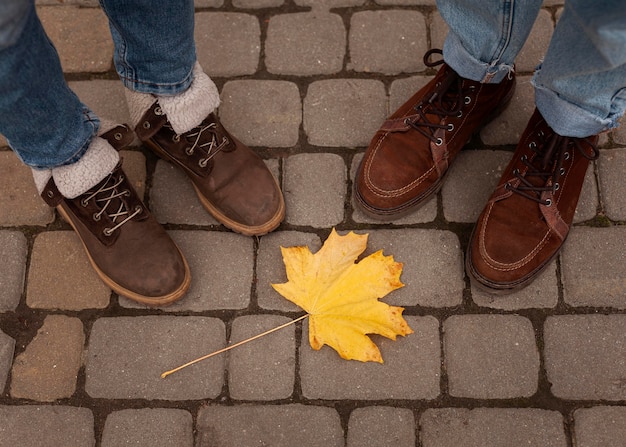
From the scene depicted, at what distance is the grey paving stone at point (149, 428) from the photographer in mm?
1831

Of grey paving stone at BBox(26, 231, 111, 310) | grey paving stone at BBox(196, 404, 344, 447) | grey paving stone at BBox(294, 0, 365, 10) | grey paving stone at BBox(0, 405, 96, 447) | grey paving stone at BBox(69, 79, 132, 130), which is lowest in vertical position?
grey paving stone at BBox(0, 405, 96, 447)

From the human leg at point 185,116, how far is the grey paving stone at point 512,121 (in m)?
0.81

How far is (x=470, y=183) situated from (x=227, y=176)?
851 mm

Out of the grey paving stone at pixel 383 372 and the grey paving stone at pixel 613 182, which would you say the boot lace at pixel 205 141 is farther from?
the grey paving stone at pixel 613 182

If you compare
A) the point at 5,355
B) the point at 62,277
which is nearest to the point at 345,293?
the point at 62,277

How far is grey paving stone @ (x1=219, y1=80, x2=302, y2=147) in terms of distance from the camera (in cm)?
A: 220

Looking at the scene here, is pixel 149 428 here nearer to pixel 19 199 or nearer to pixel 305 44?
pixel 19 199

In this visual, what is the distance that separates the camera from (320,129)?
2.20 meters

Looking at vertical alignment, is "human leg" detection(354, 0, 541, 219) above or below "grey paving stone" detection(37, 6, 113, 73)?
above

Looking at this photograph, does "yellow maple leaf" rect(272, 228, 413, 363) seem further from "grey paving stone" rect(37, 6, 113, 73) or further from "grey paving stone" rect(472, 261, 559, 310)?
"grey paving stone" rect(37, 6, 113, 73)

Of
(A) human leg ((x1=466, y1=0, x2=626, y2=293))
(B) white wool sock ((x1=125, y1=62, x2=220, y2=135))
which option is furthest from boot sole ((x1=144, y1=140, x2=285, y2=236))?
(A) human leg ((x1=466, y1=0, x2=626, y2=293))

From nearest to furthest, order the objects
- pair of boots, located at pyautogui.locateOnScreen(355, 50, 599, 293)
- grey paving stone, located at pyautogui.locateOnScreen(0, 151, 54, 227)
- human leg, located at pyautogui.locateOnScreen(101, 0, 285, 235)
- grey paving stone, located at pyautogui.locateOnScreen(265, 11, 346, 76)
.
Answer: human leg, located at pyautogui.locateOnScreen(101, 0, 285, 235), pair of boots, located at pyautogui.locateOnScreen(355, 50, 599, 293), grey paving stone, located at pyautogui.locateOnScreen(0, 151, 54, 227), grey paving stone, located at pyautogui.locateOnScreen(265, 11, 346, 76)

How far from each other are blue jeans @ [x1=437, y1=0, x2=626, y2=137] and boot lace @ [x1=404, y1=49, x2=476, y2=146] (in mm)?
88

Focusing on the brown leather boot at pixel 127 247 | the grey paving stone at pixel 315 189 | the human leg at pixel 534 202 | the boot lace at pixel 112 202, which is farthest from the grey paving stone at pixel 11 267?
the human leg at pixel 534 202
